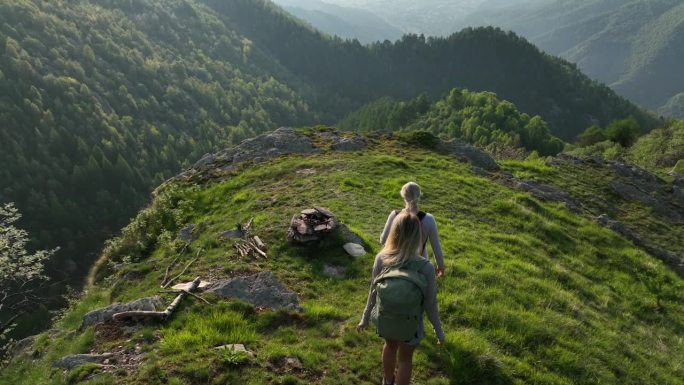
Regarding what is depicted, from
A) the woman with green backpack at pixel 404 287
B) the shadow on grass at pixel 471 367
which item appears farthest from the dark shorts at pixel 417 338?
the shadow on grass at pixel 471 367

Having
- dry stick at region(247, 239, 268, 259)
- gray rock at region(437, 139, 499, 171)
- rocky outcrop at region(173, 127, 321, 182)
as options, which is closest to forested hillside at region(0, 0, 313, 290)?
rocky outcrop at region(173, 127, 321, 182)

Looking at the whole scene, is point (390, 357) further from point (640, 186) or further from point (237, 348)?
point (640, 186)

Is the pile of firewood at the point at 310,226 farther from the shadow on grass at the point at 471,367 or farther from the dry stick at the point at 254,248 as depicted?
the shadow on grass at the point at 471,367

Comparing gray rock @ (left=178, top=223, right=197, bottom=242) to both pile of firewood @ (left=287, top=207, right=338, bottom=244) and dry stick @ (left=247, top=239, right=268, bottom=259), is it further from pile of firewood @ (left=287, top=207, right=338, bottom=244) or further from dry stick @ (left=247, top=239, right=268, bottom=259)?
pile of firewood @ (left=287, top=207, right=338, bottom=244)

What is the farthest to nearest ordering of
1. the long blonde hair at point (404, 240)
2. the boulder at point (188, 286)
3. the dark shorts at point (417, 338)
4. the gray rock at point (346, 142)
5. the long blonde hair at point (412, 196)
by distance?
the gray rock at point (346, 142) < the boulder at point (188, 286) < the long blonde hair at point (412, 196) < the dark shorts at point (417, 338) < the long blonde hair at point (404, 240)

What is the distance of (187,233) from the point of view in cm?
2206

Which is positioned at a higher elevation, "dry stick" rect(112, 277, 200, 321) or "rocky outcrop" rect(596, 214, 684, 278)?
"rocky outcrop" rect(596, 214, 684, 278)

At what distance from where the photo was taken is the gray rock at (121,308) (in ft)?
41.5

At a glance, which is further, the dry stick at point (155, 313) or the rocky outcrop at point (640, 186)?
the rocky outcrop at point (640, 186)

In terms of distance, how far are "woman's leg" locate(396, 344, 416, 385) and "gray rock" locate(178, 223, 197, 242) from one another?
14693mm

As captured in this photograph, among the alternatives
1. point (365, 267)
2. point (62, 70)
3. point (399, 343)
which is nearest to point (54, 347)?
point (365, 267)

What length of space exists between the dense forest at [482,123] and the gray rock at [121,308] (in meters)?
69.1

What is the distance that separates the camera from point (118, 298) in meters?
16.9

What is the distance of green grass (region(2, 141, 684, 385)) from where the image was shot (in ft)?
33.9
